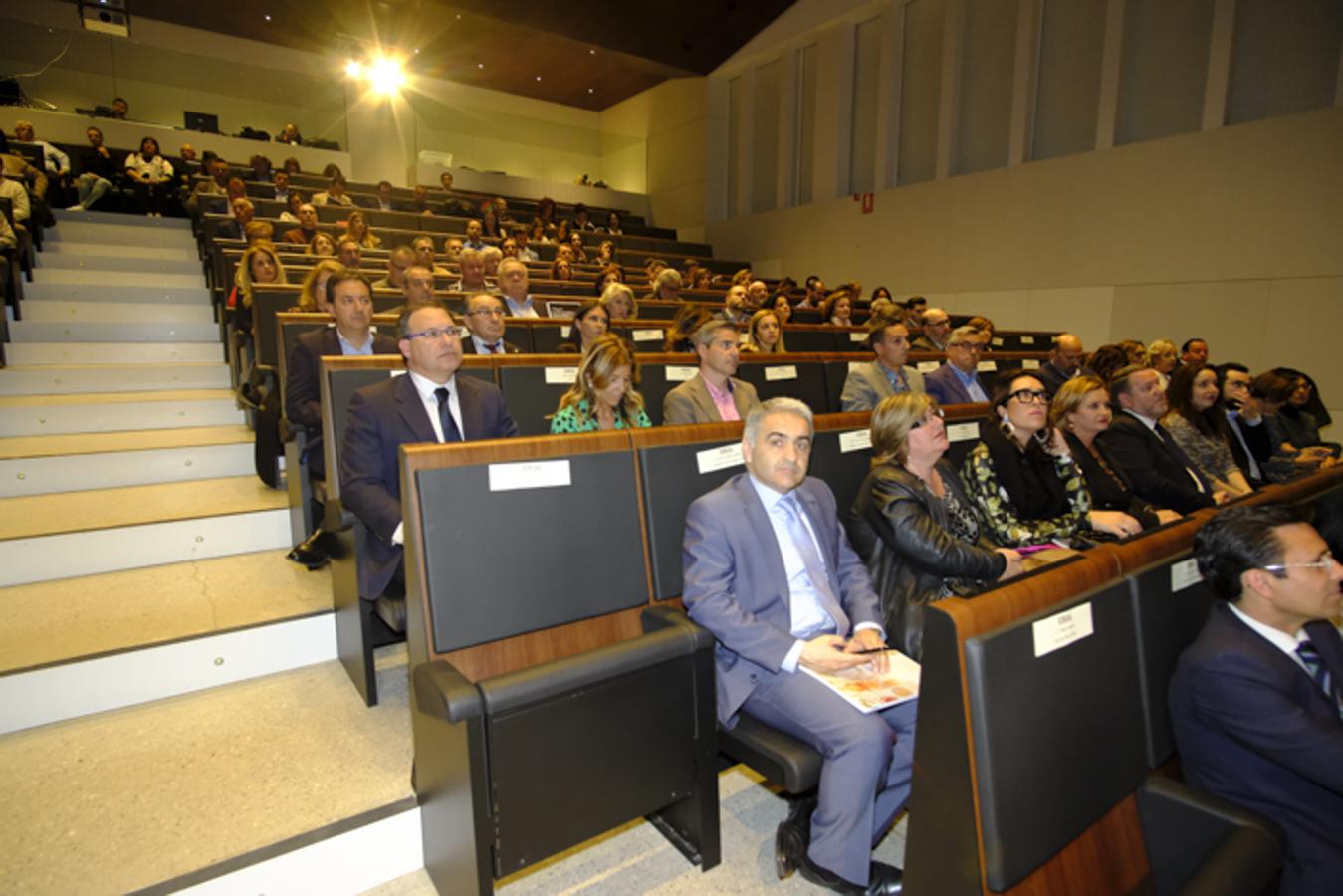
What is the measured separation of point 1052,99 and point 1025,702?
25.3ft

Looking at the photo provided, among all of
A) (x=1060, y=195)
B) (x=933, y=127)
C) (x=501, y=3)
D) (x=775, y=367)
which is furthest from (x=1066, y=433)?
(x=501, y=3)

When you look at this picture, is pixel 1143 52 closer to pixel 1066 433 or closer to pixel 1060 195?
pixel 1060 195

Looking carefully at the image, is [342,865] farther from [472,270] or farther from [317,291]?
[472,270]

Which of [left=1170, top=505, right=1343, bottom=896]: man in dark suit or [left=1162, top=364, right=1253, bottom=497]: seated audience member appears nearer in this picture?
[left=1170, top=505, right=1343, bottom=896]: man in dark suit

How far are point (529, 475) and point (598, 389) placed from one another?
2.96ft

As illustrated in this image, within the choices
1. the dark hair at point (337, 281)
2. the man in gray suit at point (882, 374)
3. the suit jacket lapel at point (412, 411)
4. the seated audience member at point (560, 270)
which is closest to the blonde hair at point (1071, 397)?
the man in gray suit at point (882, 374)

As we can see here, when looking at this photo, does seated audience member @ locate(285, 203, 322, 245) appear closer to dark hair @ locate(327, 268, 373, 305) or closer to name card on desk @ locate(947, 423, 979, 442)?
dark hair @ locate(327, 268, 373, 305)

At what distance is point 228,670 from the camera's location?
1.88m

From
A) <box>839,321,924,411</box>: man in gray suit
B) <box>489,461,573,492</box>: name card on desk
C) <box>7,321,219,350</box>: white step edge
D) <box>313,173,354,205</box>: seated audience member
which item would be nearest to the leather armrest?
<box>489,461,573,492</box>: name card on desk

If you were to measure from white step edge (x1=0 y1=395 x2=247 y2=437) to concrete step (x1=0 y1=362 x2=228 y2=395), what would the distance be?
31 centimetres

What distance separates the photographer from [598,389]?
2.29 metres

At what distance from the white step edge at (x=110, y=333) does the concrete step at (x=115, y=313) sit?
58 mm

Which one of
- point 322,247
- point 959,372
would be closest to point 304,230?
point 322,247

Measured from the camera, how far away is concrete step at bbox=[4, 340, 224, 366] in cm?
→ 350
